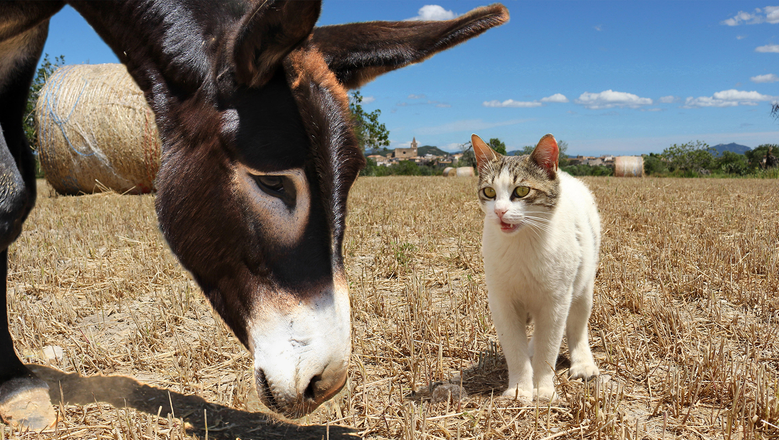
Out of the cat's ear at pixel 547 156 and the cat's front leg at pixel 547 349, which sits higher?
the cat's ear at pixel 547 156

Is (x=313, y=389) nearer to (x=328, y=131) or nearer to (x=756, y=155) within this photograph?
(x=328, y=131)

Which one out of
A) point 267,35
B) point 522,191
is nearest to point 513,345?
point 522,191

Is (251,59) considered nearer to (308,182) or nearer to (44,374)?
(308,182)

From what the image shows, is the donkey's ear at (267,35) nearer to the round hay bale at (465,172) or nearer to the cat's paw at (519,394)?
the cat's paw at (519,394)

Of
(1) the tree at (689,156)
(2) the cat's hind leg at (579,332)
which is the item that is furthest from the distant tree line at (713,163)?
(2) the cat's hind leg at (579,332)

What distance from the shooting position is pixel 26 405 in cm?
246

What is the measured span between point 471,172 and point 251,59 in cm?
2689

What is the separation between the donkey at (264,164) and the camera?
1567 mm

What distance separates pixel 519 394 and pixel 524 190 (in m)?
1.09

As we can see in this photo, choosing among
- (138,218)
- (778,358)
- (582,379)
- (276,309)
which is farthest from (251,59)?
(138,218)

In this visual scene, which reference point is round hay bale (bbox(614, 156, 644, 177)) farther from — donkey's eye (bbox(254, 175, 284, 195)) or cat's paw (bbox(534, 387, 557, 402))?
donkey's eye (bbox(254, 175, 284, 195))

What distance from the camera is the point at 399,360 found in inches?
116

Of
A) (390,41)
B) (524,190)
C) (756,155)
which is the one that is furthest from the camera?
(756,155)

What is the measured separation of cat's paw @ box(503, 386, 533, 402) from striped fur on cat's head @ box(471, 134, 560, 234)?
2.69 feet
